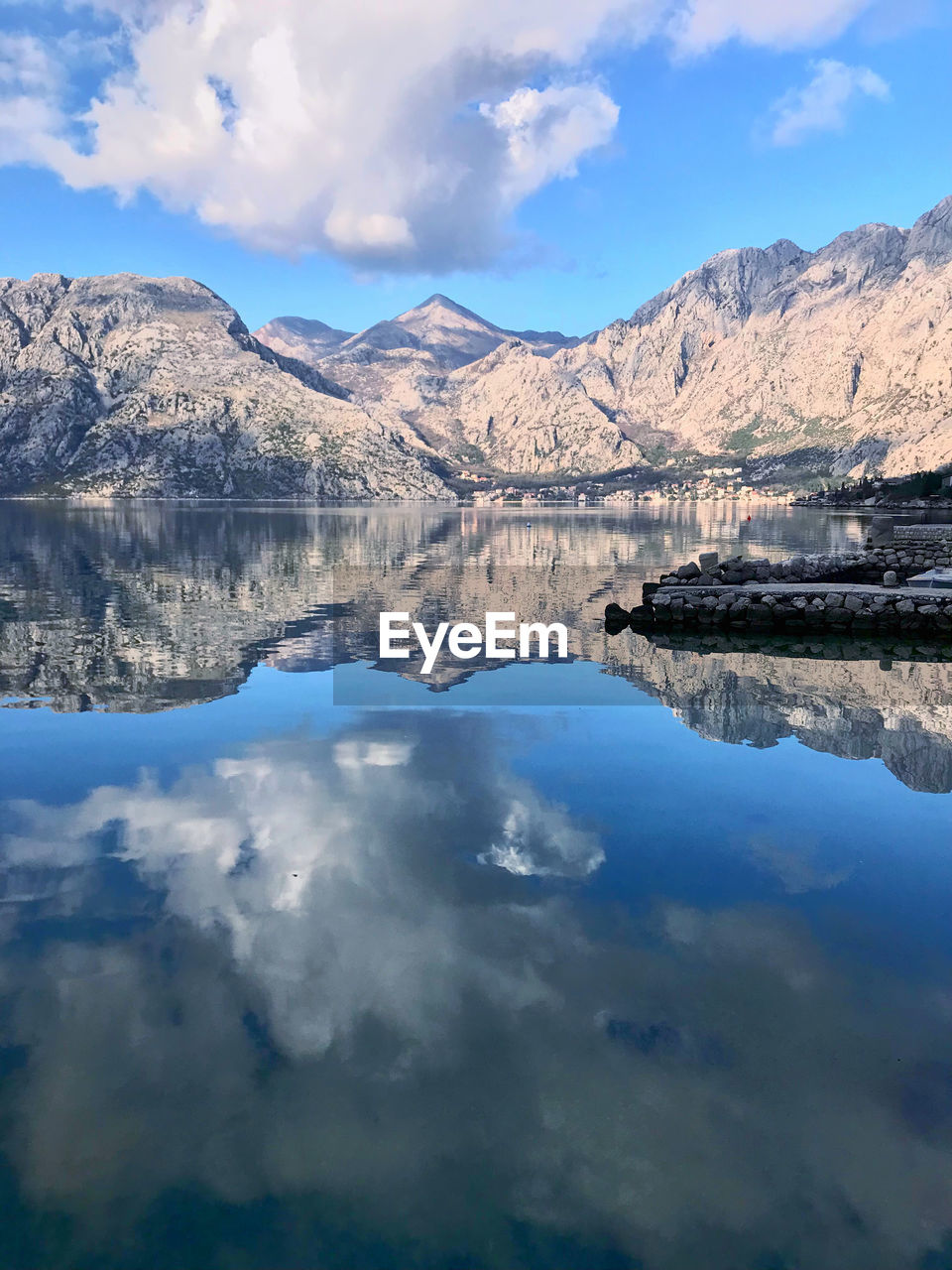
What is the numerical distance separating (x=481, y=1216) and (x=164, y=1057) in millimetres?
3437

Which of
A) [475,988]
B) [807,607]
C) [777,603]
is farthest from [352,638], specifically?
[475,988]

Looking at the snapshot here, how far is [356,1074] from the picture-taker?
24.5 feet

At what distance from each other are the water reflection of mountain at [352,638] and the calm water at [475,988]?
1.99ft

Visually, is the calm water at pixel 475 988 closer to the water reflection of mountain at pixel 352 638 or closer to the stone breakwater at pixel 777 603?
the water reflection of mountain at pixel 352 638

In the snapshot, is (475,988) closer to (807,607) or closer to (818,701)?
(818,701)

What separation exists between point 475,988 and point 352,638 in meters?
23.5

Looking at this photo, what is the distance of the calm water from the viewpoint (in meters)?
6.13

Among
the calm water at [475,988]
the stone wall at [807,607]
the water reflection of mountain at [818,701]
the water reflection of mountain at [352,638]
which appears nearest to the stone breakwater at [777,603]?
the stone wall at [807,607]

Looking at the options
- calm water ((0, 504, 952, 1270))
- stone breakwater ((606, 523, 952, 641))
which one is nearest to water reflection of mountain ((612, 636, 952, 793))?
calm water ((0, 504, 952, 1270))

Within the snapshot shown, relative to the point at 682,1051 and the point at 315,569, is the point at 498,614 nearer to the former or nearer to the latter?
the point at 315,569

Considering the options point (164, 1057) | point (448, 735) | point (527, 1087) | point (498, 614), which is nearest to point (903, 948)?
point (527, 1087)

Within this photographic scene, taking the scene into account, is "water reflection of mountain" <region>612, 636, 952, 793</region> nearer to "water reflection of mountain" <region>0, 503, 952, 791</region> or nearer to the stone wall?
"water reflection of mountain" <region>0, 503, 952, 791</region>

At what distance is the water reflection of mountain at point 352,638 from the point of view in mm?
20469

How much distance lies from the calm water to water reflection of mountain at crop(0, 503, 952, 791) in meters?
0.61
